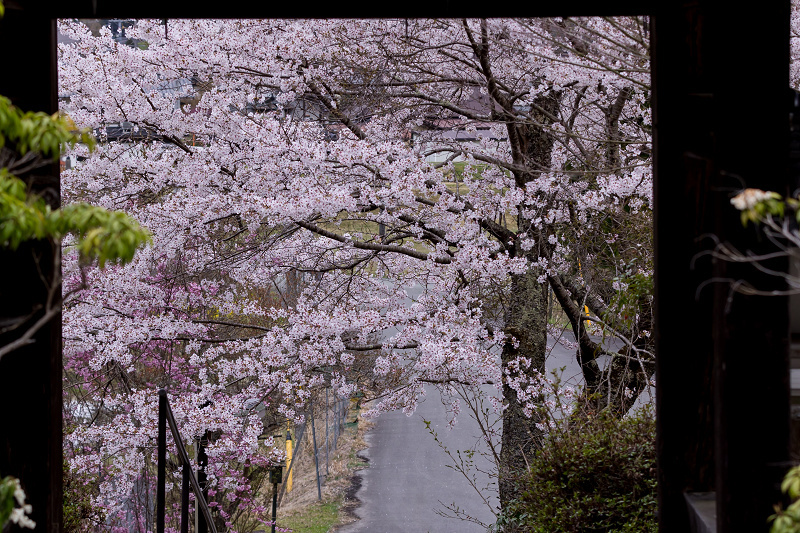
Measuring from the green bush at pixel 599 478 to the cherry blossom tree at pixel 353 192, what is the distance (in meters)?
1.78

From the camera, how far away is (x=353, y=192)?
21.1ft

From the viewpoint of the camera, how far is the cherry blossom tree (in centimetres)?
619

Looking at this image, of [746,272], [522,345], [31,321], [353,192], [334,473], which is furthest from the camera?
[334,473]

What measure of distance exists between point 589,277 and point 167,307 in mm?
4425

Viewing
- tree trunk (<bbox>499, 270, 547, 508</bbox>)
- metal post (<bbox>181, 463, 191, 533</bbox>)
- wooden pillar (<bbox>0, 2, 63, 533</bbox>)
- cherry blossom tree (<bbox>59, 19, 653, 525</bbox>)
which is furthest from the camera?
tree trunk (<bbox>499, 270, 547, 508</bbox>)

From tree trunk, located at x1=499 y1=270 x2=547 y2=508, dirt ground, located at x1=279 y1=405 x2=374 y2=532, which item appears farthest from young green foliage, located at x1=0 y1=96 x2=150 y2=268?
dirt ground, located at x1=279 y1=405 x2=374 y2=532

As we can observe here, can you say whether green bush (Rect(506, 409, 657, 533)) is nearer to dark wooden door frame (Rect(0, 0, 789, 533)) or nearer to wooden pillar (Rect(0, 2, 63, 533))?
dark wooden door frame (Rect(0, 0, 789, 533))

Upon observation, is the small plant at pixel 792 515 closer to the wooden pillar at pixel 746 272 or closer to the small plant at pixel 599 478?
the wooden pillar at pixel 746 272

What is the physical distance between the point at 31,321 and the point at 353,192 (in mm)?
4275

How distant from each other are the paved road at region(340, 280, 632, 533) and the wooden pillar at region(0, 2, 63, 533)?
7.15 meters

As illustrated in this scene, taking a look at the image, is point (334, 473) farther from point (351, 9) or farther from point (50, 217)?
point (50, 217)

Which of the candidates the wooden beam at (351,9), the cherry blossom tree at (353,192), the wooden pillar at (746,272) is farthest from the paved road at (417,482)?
the wooden pillar at (746,272)

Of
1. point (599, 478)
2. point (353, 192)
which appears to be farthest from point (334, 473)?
point (599, 478)

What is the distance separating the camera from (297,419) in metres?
7.68
